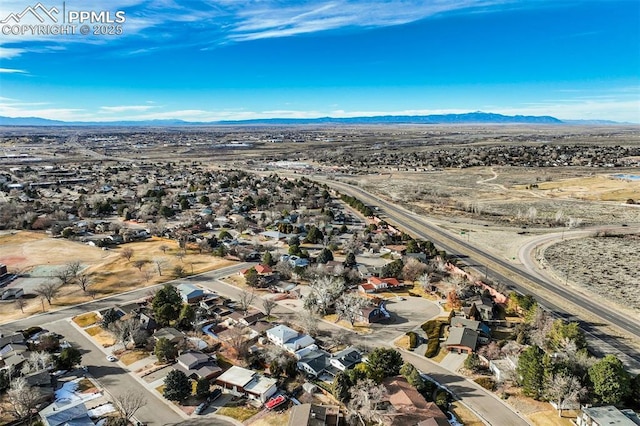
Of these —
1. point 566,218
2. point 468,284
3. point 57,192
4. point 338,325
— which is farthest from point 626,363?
point 57,192

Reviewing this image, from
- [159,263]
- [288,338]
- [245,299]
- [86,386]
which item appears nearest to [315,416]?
[288,338]

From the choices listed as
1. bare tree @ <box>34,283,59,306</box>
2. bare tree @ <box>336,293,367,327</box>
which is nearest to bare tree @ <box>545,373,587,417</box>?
bare tree @ <box>336,293,367,327</box>

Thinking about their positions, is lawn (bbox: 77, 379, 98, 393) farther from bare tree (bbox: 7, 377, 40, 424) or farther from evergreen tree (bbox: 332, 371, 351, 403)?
evergreen tree (bbox: 332, 371, 351, 403)

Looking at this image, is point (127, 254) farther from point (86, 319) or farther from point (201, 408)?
point (201, 408)

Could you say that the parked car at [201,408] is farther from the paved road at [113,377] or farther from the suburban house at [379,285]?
the suburban house at [379,285]

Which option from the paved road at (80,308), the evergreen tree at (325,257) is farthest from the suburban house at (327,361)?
the paved road at (80,308)

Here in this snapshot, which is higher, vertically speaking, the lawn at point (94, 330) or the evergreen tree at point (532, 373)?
the evergreen tree at point (532, 373)

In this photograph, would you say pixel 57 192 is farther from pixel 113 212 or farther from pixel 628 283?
pixel 628 283
